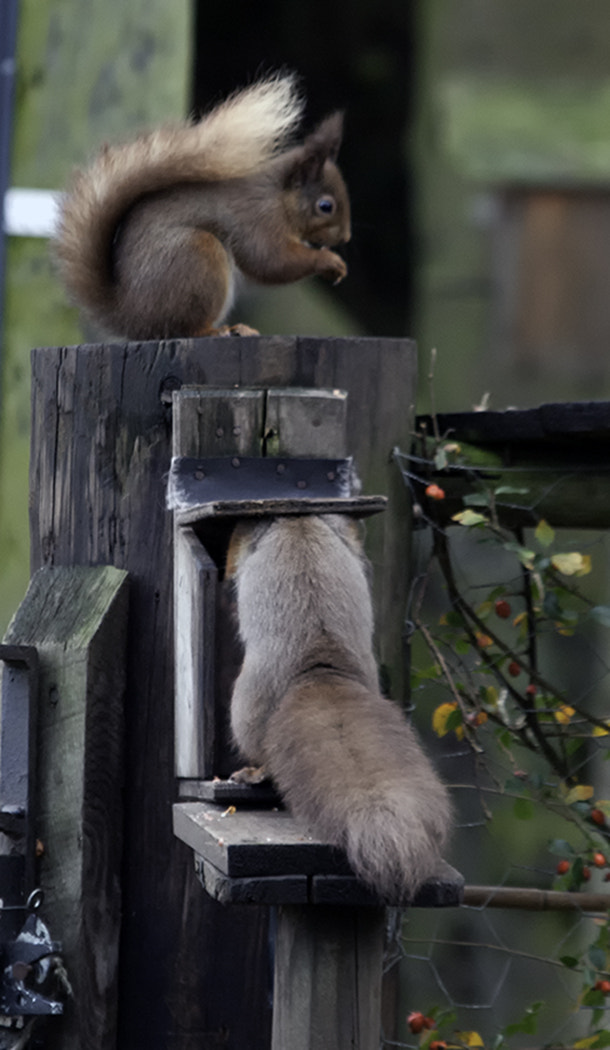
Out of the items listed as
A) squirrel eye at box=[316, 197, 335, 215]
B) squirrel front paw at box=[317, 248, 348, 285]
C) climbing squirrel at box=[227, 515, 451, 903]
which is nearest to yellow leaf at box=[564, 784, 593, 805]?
climbing squirrel at box=[227, 515, 451, 903]

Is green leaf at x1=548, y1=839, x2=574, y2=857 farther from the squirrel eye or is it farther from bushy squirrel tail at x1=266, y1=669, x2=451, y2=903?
the squirrel eye

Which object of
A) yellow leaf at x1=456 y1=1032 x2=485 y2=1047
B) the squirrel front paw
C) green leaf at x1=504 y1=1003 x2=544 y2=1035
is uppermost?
the squirrel front paw

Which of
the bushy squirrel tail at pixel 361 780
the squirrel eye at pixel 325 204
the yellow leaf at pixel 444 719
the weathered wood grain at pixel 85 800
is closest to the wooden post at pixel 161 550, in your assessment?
the weathered wood grain at pixel 85 800

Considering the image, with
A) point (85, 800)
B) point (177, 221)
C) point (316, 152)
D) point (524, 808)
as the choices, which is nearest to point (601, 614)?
point (524, 808)

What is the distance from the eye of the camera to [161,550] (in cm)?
188

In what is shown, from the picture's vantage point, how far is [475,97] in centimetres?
351

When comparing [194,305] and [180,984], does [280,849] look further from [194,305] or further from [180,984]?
[194,305]

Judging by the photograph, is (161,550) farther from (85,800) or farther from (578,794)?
(578,794)

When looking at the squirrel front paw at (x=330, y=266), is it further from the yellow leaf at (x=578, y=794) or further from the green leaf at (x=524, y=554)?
the yellow leaf at (x=578, y=794)

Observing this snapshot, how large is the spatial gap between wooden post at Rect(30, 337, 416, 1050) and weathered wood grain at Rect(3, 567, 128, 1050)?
0.08 feet

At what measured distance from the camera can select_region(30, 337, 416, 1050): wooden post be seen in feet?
5.97

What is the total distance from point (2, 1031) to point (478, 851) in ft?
6.26

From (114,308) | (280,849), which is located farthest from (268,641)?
(114,308)

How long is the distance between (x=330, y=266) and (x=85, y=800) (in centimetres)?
Answer: 107
